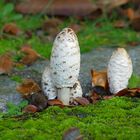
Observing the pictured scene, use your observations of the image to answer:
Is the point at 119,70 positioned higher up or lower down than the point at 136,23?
lower down

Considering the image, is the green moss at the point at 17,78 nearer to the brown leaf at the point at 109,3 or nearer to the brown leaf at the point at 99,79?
the brown leaf at the point at 99,79

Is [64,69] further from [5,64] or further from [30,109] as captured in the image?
[5,64]

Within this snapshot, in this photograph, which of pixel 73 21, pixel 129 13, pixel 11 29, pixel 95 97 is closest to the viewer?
pixel 95 97

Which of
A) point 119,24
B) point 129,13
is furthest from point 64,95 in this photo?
point 129,13

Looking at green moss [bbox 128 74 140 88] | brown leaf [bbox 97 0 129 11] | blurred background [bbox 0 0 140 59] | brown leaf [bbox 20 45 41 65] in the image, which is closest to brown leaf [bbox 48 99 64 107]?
green moss [bbox 128 74 140 88]

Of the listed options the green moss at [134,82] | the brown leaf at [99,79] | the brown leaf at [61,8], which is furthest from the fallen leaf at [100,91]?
the brown leaf at [61,8]

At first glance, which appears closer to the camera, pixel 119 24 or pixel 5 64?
pixel 5 64

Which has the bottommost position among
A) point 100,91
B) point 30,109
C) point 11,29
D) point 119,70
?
point 30,109

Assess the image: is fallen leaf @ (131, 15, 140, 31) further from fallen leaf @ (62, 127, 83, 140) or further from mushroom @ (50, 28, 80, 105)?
fallen leaf @ (62, 127, 83, 140)
